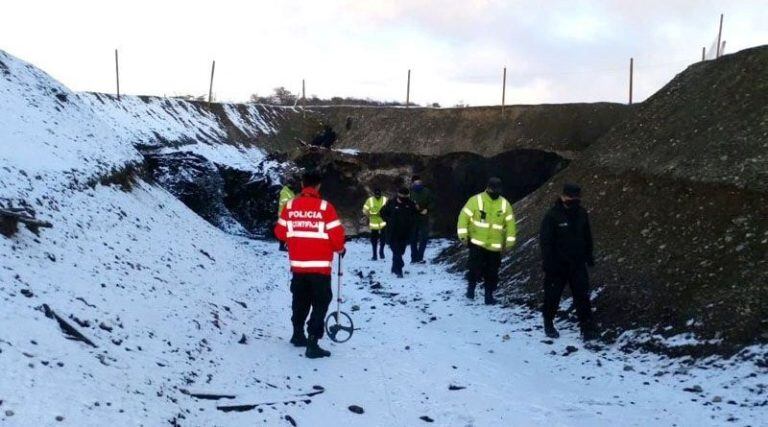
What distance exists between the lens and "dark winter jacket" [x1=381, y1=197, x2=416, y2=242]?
12992 millimetres

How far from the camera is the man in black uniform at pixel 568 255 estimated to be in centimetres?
745

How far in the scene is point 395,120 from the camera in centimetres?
2745

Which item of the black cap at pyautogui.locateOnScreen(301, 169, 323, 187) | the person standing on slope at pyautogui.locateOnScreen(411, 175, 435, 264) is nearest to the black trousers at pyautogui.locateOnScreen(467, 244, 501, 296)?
the black cap at pyautogui.locateOnScreen(301, 169, 323, 187)

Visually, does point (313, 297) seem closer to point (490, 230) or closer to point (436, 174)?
point (490, 230)

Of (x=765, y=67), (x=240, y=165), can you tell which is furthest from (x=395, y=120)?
(x=765, y=67)

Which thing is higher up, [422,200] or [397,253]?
[422,200]

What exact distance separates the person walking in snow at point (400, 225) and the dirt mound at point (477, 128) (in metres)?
9.10

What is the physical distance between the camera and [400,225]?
517 inches

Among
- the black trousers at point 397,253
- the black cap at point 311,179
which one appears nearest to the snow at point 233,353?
the black trousers at point 397,253

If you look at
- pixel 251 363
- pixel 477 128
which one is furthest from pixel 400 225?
pixel 477 128

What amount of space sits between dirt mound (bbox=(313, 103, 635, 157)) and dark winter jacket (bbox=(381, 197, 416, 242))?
910cm

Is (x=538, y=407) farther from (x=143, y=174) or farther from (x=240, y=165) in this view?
(x=240, y=165)

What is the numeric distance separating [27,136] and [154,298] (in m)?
4.60

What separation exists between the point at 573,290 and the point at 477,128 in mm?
17646
